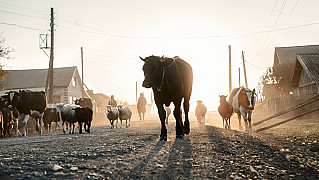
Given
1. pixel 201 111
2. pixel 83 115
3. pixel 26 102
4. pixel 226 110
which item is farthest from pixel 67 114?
pixel 201 111

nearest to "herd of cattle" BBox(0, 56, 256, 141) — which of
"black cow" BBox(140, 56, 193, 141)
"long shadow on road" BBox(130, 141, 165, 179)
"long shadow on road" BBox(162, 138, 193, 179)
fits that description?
"black cow" BBox(140, 56, 193, 141)

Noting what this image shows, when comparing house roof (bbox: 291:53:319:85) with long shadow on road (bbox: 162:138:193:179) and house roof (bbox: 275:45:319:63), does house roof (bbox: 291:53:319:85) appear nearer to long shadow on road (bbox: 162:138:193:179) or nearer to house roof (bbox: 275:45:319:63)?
house roof (bbox: 275:45:319:63)

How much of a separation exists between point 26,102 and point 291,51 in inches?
1872

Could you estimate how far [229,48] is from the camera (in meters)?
42.7

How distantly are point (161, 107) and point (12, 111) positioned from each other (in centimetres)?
1157

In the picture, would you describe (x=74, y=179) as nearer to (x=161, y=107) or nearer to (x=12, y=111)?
(x=161, y=107)

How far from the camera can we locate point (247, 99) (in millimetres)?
14891

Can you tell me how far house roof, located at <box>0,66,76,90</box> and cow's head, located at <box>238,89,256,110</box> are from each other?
115 ft

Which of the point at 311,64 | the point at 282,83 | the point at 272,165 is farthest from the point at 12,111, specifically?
the point at 282,83

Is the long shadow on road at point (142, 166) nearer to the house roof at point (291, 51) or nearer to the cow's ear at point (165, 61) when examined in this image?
the cow's ear at point (165, 61)

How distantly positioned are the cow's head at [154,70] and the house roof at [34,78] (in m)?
39.8

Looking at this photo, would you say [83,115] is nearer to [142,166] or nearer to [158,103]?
[158,103]

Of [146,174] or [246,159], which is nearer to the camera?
[146,174]

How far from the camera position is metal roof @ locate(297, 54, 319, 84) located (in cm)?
2755
